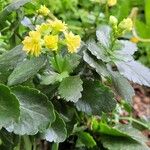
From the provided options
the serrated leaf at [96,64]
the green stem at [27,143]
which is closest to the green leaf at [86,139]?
the green stem at [27,143]

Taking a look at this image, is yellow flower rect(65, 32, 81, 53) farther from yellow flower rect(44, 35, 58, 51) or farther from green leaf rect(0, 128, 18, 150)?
green leaf rect(0, 128, 18, 150)

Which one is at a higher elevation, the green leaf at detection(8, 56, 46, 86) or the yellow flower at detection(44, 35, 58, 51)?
the yellow flower at detection(44, 35, 58, 51)

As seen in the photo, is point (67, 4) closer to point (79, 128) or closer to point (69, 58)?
point (79, 128)

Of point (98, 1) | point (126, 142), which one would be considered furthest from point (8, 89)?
point (126, 142)

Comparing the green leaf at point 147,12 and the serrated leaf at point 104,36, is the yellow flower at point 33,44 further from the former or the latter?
the green leaf at point 147,12

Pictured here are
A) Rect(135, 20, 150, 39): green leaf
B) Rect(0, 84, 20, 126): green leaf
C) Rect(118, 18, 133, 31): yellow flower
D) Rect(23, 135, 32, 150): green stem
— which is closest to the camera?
Rect(0, 84, 20, 126): green leaf

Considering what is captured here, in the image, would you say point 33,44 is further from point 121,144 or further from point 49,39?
point 121,144

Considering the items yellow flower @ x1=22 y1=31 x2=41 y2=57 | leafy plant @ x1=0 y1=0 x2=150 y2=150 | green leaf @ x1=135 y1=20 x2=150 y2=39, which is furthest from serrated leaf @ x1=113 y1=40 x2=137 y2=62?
green leaf @ x1=135 y1=20 x2=150 y2=39

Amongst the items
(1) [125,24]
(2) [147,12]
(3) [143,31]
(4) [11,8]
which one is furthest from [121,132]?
(2) [147,12]
